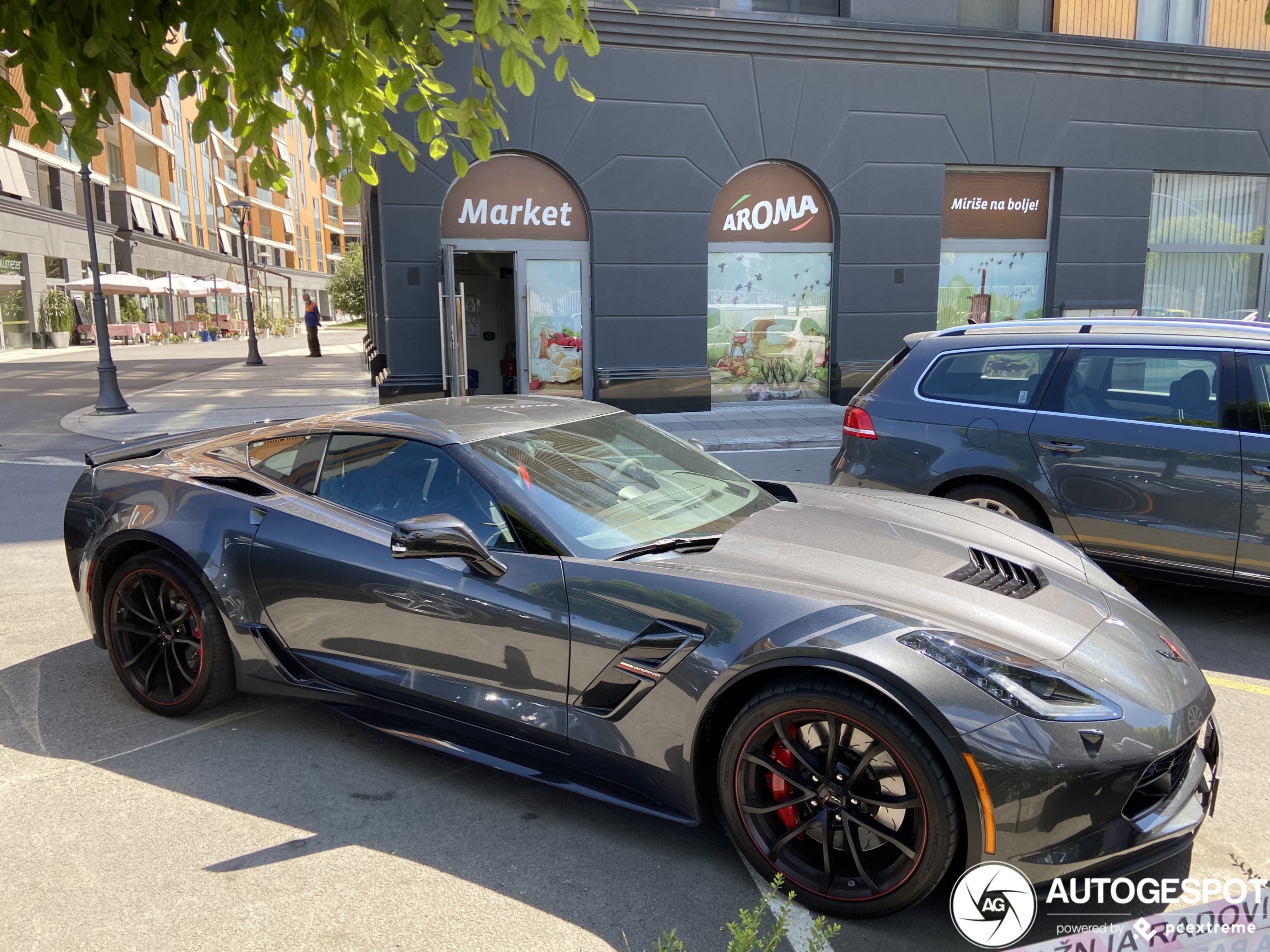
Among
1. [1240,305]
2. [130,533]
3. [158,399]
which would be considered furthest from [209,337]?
[130,533]

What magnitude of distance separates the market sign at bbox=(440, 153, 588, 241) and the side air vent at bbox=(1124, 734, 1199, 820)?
498 inches

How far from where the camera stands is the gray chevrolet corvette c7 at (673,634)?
7.84 feet

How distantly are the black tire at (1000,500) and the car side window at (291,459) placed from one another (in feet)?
11.2

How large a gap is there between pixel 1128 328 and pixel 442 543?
431cm

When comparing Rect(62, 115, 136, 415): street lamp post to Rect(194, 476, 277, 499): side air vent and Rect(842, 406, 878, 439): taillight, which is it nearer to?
Rect(194, 476, 277, 499): side air vent

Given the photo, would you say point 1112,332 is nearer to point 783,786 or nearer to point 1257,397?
point 1257,397

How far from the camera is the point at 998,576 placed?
3094mm

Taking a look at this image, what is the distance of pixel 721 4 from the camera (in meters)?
14.4

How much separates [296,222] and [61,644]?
293 ft

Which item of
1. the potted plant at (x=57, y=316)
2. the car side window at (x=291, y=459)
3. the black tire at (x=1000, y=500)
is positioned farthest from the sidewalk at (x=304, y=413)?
the potted plant at (x=57, y=316)

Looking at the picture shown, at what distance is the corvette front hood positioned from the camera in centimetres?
267

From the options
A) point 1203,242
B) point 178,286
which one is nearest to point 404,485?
point 1203,242

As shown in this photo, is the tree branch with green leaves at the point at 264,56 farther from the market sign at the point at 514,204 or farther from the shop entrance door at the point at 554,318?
the shop entrance door at the point at 554,318

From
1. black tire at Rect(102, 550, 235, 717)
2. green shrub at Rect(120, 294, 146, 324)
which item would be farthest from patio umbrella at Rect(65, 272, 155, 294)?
black tire at Rect(102, 550, 235, 717)
